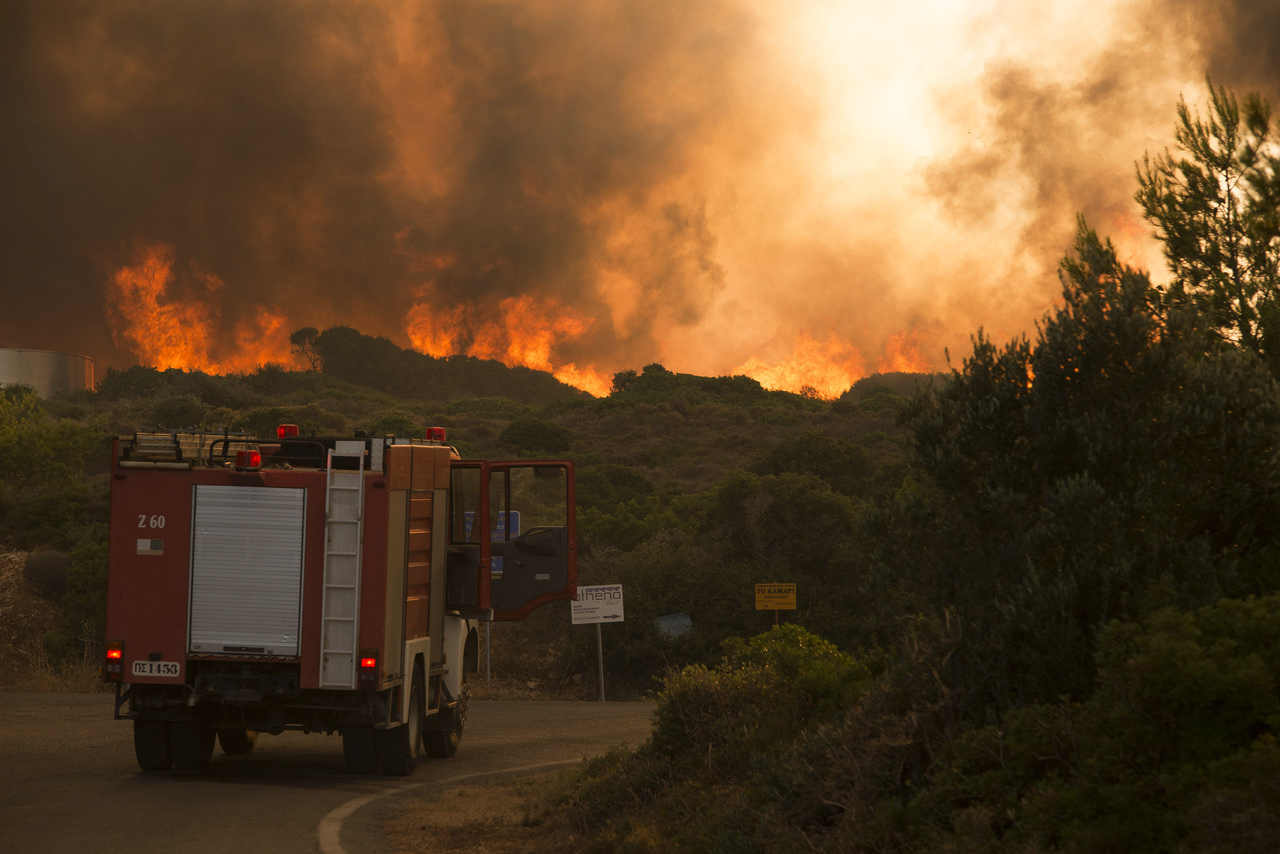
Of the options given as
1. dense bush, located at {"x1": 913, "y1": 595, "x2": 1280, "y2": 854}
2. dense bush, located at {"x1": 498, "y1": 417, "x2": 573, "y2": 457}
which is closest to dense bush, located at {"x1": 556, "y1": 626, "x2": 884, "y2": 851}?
dense bush, located at {"x1": 913, "y1": 595, "x2": 1280, "y2": 854}

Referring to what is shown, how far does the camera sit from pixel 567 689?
29.0m

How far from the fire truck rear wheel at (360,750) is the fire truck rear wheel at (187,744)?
57.5 inches

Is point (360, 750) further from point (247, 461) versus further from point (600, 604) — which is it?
point (600, 604)

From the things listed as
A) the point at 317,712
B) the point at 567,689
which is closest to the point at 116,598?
the point at 317,712

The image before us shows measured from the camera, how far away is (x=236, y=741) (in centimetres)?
1395

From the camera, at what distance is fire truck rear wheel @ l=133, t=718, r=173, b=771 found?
39.2 ft

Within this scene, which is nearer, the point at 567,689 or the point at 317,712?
the point at 317,712

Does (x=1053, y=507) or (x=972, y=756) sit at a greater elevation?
(x=1053, y=507)

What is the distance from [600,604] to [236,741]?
10.9 metres

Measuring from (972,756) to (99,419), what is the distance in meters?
55.1

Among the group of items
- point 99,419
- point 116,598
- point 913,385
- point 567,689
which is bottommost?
point 567,689

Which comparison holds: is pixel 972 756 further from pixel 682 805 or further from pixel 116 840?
pixel 116 840

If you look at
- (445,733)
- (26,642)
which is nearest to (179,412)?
(26,642)

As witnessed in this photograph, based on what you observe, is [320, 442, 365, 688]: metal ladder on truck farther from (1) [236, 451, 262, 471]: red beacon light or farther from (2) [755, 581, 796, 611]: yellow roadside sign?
(2) [755, 581, 796, 611]: yellow roadside sign
